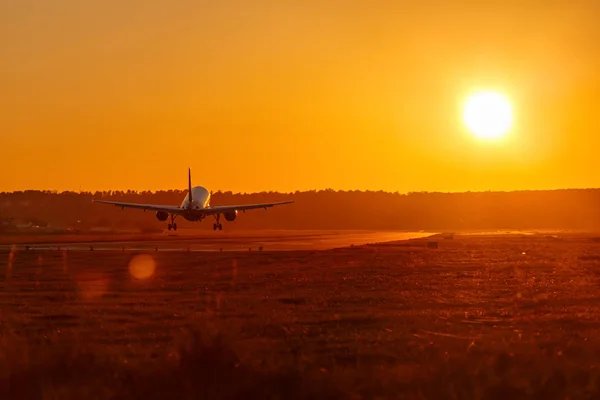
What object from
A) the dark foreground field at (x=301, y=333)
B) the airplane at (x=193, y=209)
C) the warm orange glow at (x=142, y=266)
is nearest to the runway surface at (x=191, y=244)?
the airplane at (x=193, y=209)

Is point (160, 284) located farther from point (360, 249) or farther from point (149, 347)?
point (360, 249)

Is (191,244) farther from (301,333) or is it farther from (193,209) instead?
(301,333)

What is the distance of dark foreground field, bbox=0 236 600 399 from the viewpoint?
1558 cm

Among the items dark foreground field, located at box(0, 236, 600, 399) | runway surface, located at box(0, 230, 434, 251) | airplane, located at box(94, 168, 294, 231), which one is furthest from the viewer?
airplane, located at box(94, 168, 294, 231)

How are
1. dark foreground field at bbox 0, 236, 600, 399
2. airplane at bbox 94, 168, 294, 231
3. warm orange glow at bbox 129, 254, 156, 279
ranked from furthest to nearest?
airplane at bbox 94, 168, 294, 231
warm orange glow at bbox 129, 254, 156, 279
dark foreground field at bbox 0, 236, 600, 399

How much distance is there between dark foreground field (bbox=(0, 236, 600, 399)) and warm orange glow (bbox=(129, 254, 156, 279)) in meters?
0.33

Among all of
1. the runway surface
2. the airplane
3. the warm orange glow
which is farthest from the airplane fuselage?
the warm orange glow

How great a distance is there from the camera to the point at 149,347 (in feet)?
67.6

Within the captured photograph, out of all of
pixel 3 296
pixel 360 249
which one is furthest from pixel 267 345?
pixel 360 249

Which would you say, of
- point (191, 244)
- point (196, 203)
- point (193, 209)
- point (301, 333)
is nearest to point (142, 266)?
point (301, 333)

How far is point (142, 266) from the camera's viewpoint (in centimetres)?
5291

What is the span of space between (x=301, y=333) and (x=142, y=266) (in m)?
31.2

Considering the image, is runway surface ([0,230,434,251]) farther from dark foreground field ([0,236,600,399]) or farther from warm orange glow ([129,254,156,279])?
dark foreground field ([0,236,600,399])

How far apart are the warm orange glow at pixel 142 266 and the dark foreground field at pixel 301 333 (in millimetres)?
326
